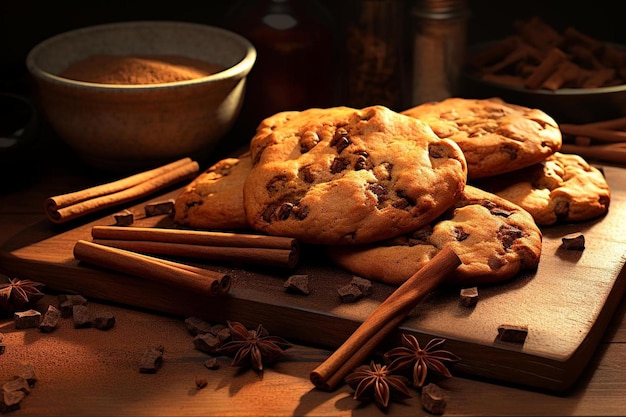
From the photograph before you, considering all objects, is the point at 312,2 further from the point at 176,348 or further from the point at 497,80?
the point at 176,348

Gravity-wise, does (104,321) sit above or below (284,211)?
below

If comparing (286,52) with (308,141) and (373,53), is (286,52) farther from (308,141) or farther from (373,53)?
(308,141)

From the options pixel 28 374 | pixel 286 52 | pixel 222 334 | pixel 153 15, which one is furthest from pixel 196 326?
pixel 153 15

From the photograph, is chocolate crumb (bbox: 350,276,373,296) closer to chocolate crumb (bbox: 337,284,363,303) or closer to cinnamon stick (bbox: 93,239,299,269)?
chocolate crumb (bbox: 337,284,363,303)

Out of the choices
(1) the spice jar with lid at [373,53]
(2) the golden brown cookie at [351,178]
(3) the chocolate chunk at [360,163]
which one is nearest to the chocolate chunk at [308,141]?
(2) the golden brown cookie at [351,178]

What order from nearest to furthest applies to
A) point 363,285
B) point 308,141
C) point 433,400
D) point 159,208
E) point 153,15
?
point 433,400 < point 363,285 < point 308,141 < point 159,208 < point 153,15

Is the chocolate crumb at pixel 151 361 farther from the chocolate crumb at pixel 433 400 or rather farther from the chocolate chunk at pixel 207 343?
the chocolate crumb at pixel 433 400
